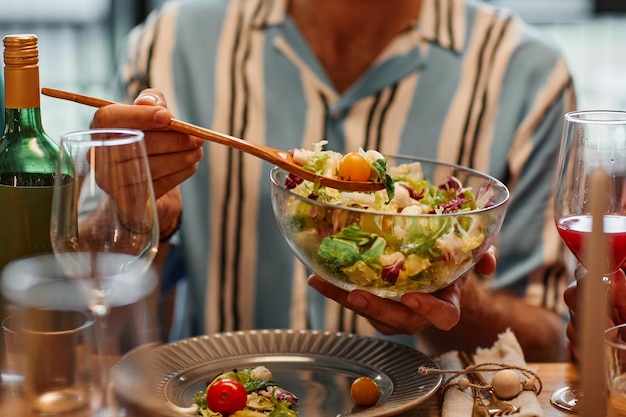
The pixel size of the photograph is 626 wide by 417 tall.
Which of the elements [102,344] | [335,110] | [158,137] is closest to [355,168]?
[158,137]

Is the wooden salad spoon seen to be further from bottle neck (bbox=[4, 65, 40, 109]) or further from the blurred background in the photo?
the blurred background

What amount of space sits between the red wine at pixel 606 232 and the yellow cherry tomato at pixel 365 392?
0.30 metres

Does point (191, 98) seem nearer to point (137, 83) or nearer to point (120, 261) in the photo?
point (137, 83)

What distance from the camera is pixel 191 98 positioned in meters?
2.03

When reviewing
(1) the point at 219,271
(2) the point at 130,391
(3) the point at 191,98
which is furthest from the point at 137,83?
(2) the point at 130,391

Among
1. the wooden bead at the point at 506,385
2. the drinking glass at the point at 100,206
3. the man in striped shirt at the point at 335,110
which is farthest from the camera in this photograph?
the man in striped shirt at the point at 335,110

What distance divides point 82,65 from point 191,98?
9.44ft

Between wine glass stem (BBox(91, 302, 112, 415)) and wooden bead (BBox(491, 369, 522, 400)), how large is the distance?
50cm

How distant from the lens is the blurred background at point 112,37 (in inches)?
172

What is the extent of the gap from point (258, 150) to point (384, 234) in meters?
0.24

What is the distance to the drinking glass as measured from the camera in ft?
2.67

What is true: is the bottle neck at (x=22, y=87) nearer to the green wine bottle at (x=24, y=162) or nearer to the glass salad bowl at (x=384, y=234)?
the green wine bottle at (x=24, y=162)

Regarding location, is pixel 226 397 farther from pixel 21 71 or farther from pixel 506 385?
pixel 21 71

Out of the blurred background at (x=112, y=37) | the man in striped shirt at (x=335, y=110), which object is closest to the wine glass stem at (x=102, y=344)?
the man in striped shirt at (x=335, y=110)
